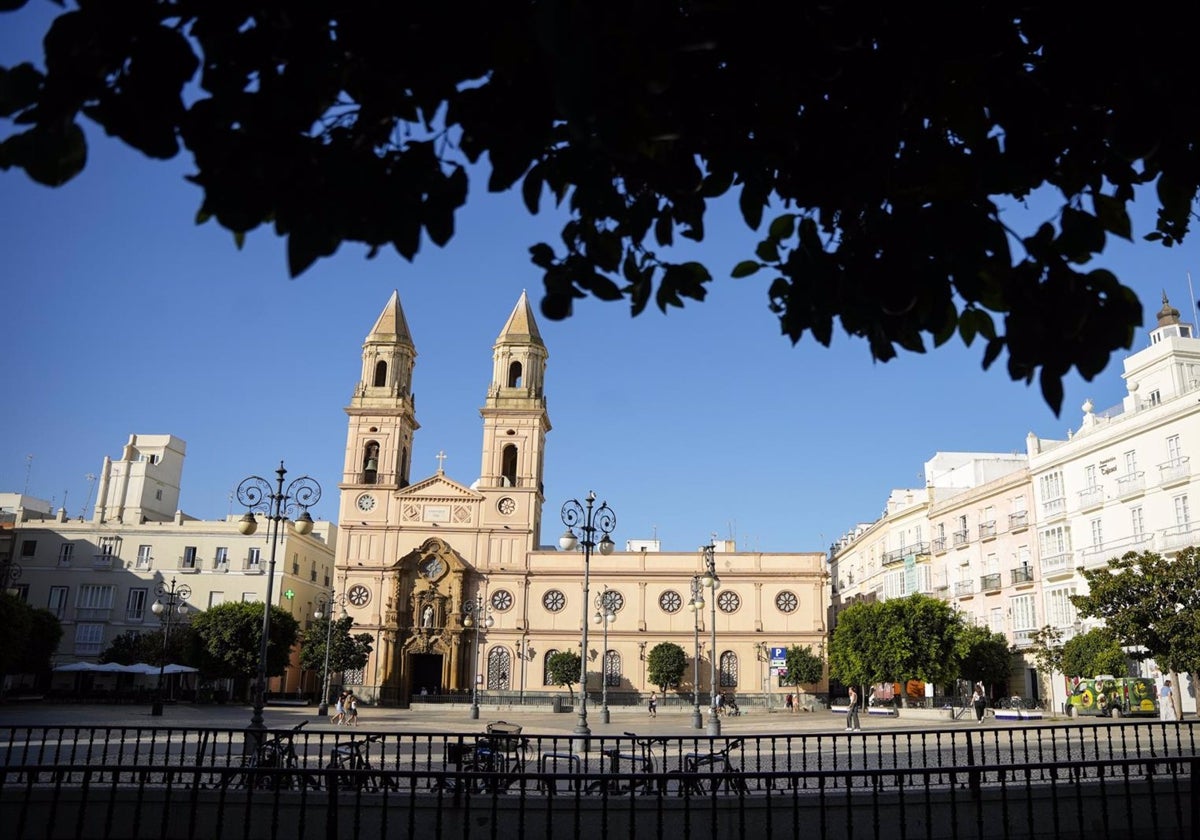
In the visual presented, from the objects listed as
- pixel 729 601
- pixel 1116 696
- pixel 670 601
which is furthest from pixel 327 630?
pixel 1116 696

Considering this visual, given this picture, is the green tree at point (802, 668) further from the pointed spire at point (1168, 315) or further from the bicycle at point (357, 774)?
the bicycle at point (357, 774)

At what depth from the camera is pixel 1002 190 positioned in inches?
153

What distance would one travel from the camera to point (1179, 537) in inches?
1298

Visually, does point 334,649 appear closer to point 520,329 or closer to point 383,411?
point 383,411

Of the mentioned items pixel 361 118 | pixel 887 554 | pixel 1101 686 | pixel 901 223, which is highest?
pixel 887 554

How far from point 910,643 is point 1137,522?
31.4 ft

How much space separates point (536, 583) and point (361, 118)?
52.5 metres

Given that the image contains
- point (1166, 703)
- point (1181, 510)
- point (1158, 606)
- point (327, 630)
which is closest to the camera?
point (1158, 606)

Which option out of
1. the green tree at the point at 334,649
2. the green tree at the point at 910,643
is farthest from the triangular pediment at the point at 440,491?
the green tree at the point at 910,643

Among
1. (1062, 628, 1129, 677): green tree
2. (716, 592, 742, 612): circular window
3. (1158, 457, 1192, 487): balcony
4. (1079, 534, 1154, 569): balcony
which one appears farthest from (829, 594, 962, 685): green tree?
(716, 592, 742, 612): circular window

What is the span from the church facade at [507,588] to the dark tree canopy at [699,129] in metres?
48.9

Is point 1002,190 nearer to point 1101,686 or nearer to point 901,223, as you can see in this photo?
point 901,223

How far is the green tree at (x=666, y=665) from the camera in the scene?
5028cm

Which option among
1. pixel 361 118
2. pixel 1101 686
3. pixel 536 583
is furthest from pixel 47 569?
pixel 361 118
